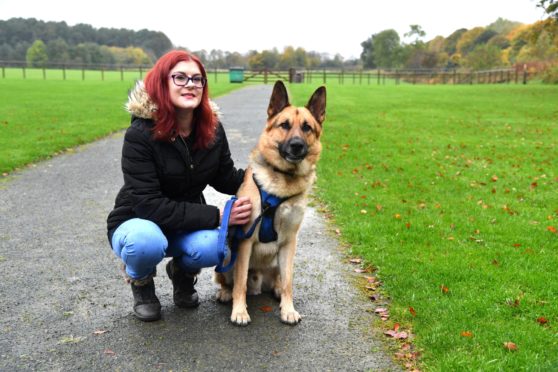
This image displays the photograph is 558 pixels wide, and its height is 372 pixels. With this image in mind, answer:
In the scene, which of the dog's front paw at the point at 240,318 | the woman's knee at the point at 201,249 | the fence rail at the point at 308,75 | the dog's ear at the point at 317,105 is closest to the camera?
the woman's knee at the point at 201,249

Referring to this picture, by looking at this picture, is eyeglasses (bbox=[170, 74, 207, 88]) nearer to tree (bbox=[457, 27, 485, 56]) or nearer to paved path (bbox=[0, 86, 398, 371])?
paved path (bbox=[0, 86, 398, 371])

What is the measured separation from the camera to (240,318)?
359 centimetres

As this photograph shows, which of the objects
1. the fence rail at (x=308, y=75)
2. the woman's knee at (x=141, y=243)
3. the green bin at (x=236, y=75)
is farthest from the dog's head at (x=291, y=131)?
the fence rail at (x=308, y=75)

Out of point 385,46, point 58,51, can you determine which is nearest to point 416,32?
point 385,46

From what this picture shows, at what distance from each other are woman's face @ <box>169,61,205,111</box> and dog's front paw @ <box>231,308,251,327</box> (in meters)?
1.55

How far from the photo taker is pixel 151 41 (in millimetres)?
122375

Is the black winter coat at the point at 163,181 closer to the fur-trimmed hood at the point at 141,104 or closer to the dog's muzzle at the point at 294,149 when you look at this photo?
the fur-trimmed hood at the point at 141,104

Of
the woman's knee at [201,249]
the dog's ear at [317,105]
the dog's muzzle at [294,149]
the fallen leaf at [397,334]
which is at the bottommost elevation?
the fallen leaf at [397,334]

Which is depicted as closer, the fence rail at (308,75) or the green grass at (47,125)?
the green grass at (47,125)

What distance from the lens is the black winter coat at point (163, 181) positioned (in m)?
3.38

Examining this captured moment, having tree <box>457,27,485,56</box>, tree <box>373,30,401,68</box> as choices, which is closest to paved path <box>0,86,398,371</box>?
tree <box>373,30,401,68</box>

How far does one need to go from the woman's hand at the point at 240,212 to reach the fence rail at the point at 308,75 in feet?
150

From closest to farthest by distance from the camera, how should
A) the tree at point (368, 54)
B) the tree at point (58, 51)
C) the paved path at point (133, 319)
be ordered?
the paved path at point (133, 319)
the tree at point (58, 51)
the tree at point (368, 54)

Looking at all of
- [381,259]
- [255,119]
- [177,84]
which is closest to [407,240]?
[381,259]
